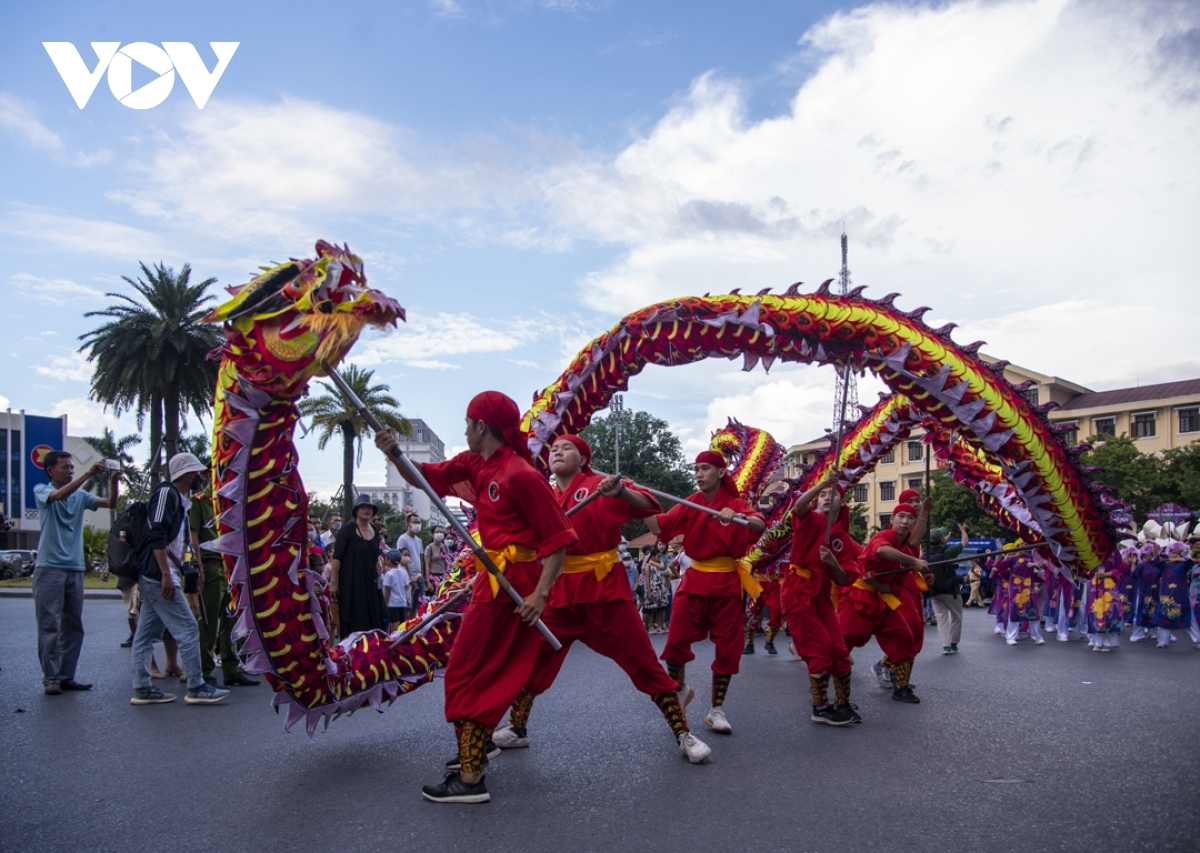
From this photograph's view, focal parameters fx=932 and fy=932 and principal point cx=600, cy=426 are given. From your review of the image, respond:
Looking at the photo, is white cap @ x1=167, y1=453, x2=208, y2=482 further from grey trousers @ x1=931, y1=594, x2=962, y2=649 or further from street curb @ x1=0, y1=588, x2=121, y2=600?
street curb @ x1=0, y1=588, x2=121, y2=600

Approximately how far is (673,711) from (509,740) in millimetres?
1023

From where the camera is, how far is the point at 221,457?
4656 mm

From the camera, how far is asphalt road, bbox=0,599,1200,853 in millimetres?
3775

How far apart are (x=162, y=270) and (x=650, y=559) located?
19.6 metres

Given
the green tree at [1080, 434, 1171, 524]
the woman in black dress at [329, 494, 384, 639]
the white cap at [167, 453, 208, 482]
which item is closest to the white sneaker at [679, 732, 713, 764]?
the woman in black dress at [329, 494, 384, 639]

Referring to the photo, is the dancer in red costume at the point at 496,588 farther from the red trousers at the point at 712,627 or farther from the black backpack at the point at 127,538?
the black backpack at the point at 127,538

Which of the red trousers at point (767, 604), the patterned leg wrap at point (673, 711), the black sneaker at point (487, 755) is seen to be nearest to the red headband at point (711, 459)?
the patterned leg wrap at point (673, 711)

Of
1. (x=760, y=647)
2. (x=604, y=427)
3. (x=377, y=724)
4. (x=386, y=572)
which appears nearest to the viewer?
(x=377, y=724)

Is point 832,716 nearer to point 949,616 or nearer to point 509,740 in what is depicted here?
point 509,740

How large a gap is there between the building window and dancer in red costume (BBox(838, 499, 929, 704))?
5105 cm

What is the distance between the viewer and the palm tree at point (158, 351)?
27.0 m

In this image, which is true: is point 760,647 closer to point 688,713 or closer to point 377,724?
point 688,713

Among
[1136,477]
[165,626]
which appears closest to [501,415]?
[165,626]

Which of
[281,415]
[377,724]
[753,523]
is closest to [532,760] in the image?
[377,724]
